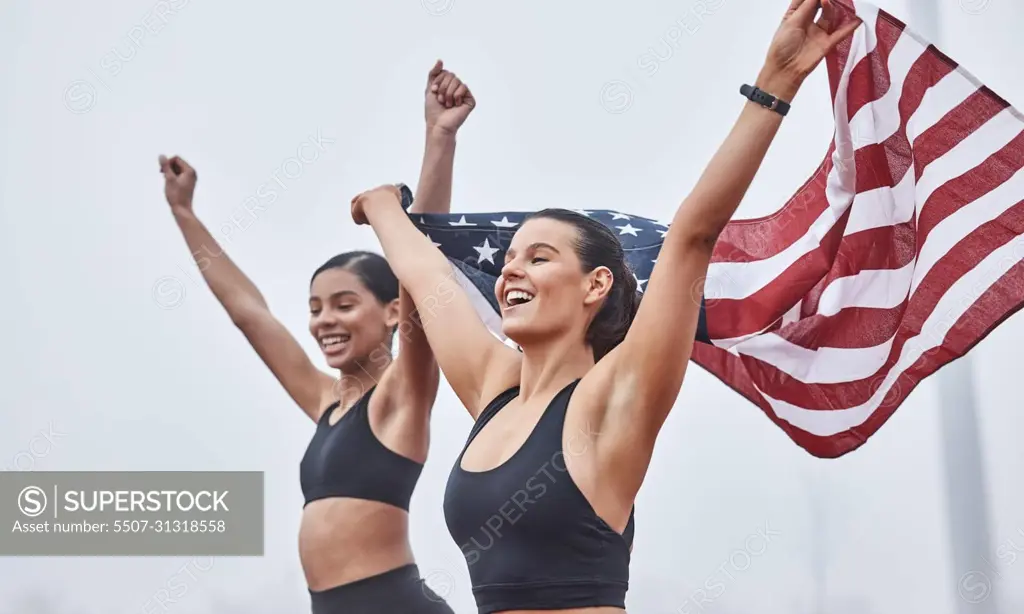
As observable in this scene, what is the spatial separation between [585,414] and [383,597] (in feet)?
3.06

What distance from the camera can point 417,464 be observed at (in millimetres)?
2219

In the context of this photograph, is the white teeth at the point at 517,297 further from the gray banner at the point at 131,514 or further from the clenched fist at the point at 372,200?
the gray banner at the point at 131,514

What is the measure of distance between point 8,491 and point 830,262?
103 inches

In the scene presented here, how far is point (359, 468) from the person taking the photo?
7.13 feet

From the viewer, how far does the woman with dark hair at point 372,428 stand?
6.91 ft

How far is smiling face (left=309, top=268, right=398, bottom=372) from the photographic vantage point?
2.38 m

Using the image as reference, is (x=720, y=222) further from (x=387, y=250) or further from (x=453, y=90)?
(x=453, y=90)

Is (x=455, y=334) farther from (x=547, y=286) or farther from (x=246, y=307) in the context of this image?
(x=246, y=307)

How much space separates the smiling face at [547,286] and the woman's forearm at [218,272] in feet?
4.27

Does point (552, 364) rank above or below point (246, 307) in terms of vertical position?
below

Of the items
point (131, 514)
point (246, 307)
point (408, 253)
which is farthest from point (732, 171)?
point (131, 514)

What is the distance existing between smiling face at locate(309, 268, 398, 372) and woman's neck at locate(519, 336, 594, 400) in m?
0.92

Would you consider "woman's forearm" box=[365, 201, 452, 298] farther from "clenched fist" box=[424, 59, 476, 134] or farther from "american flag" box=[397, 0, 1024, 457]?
"american flag" box=[397, 0, 1024, 457]

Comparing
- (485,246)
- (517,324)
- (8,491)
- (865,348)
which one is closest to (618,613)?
(517,324)
